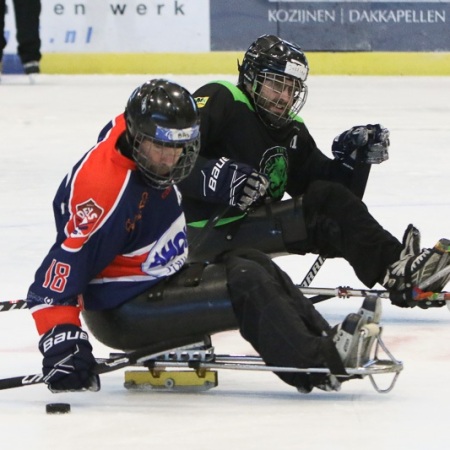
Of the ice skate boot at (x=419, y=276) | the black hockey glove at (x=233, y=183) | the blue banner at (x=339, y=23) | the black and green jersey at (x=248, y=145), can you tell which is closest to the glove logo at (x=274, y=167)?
the black and green jersey at (x=248, y=145)

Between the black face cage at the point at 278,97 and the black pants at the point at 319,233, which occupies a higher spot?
the black face cage at the point at 278,97

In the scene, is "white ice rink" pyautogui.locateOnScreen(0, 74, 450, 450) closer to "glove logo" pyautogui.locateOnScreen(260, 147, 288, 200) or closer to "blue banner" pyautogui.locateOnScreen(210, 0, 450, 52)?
"glove logo" pyautogui.locateOnScreen(260, 147, 288, 200)

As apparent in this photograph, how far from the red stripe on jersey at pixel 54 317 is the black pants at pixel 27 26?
24.9ft

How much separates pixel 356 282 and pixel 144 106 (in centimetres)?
173

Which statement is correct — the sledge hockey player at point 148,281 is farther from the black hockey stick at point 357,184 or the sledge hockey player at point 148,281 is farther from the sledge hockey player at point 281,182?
the black hockey stick at point 357,184

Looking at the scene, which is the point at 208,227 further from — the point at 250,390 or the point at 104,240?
the point at 104,240

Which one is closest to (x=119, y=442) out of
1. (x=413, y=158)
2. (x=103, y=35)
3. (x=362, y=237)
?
(x=362, y=237)

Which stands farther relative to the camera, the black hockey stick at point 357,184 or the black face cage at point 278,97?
the black hockey stick at point 357,184

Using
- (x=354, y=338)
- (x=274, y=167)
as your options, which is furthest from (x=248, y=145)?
(x=354, y=338)

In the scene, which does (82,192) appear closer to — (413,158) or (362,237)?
(362,237)

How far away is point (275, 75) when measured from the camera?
4.11 m

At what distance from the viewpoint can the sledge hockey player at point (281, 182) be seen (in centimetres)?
386

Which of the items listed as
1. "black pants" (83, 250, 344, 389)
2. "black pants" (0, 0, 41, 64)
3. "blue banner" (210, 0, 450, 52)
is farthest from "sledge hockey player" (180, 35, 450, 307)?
"blue banner" (210, 0, 450, 52)

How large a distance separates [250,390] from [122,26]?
27.0ft
